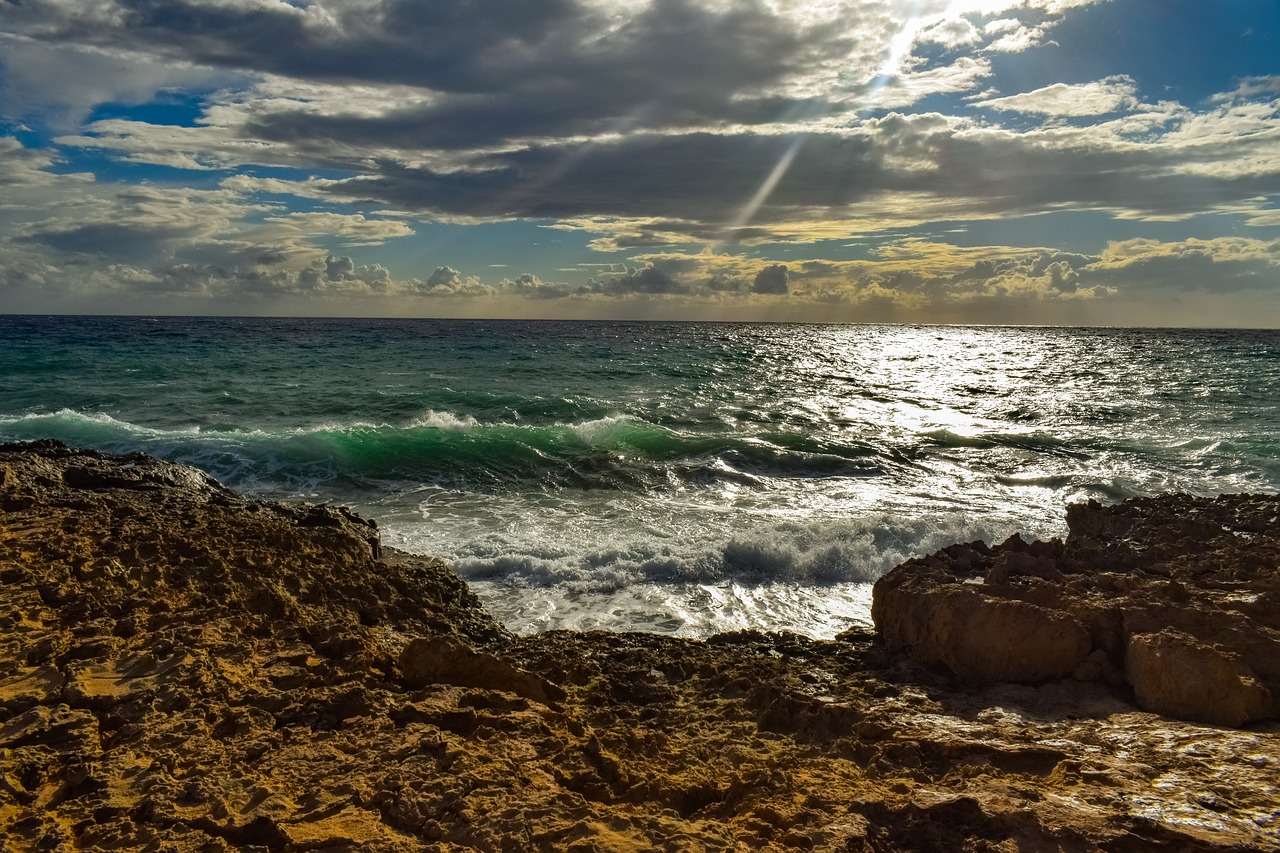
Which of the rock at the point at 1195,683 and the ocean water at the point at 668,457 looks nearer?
the rock at the point at 1195,683

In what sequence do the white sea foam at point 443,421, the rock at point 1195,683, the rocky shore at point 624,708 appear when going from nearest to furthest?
the rocky shore at point 624,708
the rock at point 1195,683
the white sea foam at point 443,421

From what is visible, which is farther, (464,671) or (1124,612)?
(1124,612)

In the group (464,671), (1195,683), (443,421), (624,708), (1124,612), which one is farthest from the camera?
(443,421)

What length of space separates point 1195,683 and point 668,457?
11402mm

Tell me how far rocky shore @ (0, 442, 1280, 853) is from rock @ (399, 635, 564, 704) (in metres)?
0.01

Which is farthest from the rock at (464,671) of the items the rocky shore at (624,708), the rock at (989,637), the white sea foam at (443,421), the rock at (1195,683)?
the white sea foam at (443,421)

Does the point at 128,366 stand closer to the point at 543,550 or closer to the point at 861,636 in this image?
the point at 543,550

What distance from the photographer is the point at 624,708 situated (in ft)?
13.5

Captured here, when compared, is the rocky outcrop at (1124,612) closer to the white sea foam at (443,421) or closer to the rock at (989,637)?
the rock at (989,637)

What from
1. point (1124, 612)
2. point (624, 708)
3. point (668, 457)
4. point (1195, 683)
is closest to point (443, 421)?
point (668, 457)

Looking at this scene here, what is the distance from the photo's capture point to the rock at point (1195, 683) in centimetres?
367

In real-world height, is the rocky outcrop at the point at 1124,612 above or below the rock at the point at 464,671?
above

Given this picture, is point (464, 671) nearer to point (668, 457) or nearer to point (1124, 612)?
point (1124, 612)

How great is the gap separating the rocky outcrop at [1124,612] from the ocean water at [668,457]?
5.47 ft
